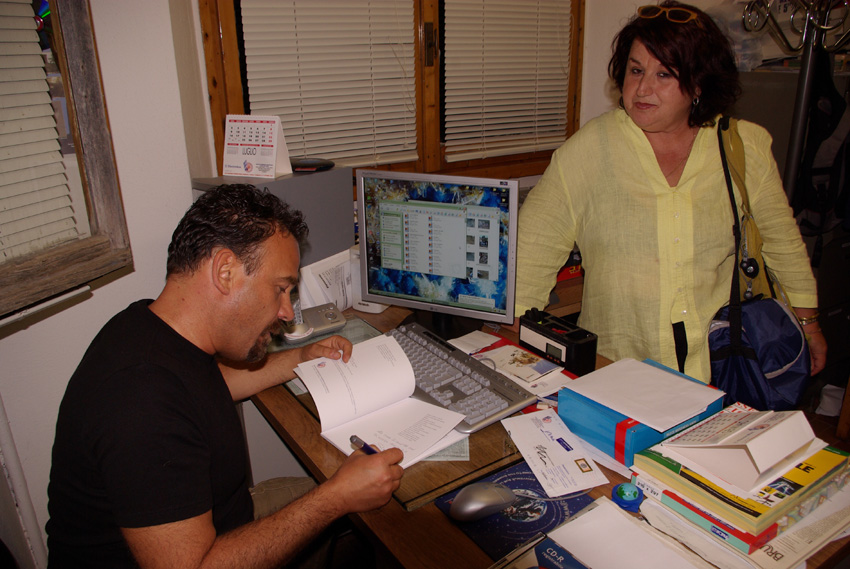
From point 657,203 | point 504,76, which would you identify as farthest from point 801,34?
point 657,203

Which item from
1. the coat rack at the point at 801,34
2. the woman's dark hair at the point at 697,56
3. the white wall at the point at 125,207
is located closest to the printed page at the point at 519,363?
the woman's dark hair at the point at 697,56

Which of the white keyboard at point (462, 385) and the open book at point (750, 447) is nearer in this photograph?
the open book at point (750, 447)

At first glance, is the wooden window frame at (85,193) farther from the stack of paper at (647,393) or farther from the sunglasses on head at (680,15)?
the sunglasses on head at (680,15)

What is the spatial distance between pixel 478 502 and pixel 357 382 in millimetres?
418

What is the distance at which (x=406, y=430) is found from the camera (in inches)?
49.4

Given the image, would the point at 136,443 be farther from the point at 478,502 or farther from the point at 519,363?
the point at 519,363

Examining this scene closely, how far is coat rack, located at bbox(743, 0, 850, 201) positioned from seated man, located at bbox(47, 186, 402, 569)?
7.88 ft

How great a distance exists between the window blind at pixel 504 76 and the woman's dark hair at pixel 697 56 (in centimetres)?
148

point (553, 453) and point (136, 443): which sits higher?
point (136, 443)

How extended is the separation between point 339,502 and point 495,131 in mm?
2576

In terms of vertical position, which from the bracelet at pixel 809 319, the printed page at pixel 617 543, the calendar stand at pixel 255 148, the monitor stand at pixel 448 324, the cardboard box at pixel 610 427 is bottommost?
the printed page at pixel 617 543

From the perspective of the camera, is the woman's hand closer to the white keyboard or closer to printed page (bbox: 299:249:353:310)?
the white keyboard

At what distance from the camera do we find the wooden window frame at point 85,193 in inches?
46.8

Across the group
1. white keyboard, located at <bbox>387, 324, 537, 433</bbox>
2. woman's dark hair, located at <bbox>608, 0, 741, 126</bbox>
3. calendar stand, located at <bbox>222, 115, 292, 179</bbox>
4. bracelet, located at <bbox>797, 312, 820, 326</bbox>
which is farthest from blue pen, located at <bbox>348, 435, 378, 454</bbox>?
bracelet, located at <bbox>797, 312, 820, 326</bbox>
